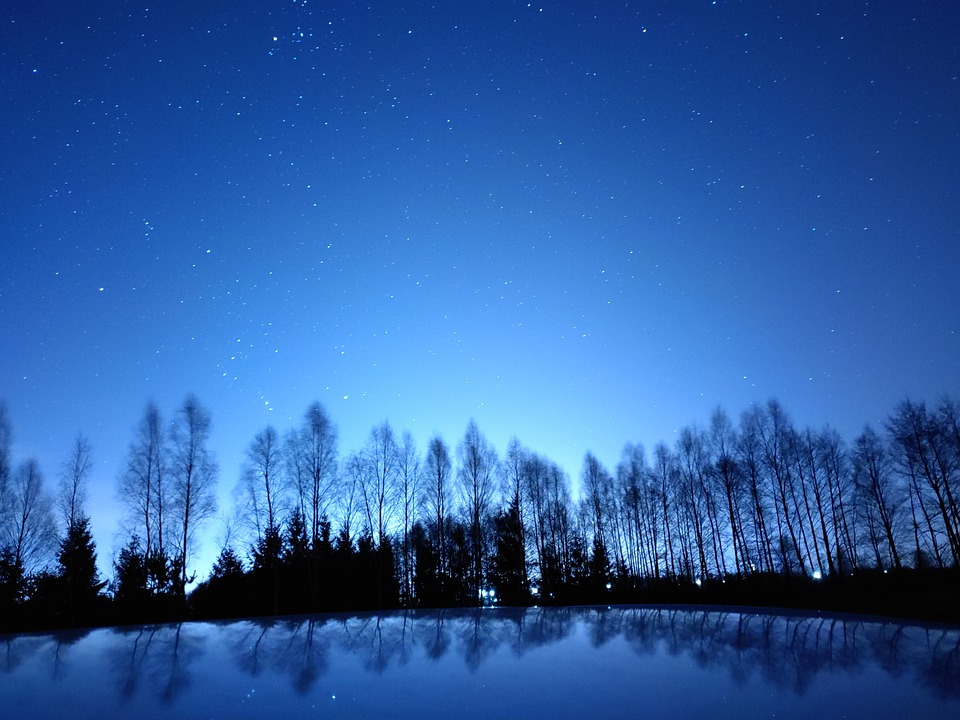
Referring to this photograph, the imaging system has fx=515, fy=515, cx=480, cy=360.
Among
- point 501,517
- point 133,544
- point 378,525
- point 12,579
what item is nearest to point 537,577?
point 501,517

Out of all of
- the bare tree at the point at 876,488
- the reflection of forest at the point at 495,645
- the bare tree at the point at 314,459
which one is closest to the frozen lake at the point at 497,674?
the reflection of forest at the point at 495,645

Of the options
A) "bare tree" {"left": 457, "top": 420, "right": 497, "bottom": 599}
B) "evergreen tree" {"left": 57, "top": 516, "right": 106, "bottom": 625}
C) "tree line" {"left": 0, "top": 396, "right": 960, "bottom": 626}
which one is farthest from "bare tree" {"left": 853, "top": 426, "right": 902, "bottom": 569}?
"evergreen tree" {"left": 57, "top": 516, "right": 106, "bottom": 625}

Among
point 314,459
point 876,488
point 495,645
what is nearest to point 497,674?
point 495,645

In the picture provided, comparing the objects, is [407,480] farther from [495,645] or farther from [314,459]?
[495,645]

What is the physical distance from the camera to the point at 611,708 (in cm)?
455

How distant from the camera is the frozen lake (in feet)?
14.9

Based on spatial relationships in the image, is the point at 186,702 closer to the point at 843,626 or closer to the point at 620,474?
the point at 843,626

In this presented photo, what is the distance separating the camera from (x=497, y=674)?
20.0ft

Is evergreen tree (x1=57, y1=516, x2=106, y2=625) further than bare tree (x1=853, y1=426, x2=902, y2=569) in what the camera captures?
No

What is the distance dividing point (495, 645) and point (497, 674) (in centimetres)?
255

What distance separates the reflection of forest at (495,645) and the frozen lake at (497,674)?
3 centimetres

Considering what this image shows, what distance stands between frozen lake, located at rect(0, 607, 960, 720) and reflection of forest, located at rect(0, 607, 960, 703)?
34 millimetres

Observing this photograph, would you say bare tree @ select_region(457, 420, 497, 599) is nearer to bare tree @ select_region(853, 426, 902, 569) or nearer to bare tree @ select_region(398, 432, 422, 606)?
bare tree @ select_region(398, 432, 422, 606)

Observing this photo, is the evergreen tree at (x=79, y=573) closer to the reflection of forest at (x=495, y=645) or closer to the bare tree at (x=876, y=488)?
the reflection of forest at (x=495, y=645)
